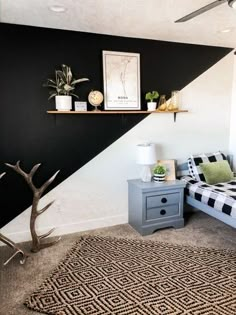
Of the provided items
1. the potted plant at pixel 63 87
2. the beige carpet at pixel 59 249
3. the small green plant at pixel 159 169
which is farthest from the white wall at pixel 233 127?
the potted plant at pixel 63 87

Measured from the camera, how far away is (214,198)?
297 cm

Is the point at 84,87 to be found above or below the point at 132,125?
above

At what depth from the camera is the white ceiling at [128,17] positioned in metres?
2.23

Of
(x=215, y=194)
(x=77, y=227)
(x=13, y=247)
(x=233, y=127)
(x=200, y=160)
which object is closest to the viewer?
(x=13, y=247)

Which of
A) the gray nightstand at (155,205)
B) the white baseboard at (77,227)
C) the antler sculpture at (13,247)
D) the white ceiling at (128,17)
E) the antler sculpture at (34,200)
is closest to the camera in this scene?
the white ceiling at (128,17)

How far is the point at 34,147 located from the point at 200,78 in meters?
2.40

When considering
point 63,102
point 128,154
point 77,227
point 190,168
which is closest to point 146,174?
point 128,154

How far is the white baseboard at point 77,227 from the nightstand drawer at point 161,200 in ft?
1.76

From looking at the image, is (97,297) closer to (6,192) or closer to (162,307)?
(162,307)

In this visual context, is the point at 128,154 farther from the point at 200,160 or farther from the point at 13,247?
the point at 13,247

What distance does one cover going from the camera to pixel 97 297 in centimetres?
205

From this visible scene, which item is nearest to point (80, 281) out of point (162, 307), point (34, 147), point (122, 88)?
point (162, 307)

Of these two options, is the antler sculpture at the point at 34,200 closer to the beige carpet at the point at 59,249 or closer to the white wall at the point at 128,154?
the beige carpet at the point at 59,249

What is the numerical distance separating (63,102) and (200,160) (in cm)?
199
